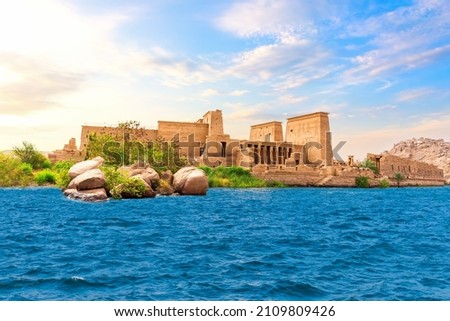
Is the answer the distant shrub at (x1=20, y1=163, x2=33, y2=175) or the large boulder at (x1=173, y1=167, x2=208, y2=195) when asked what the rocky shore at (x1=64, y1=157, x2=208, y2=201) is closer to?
the large boulder at (x1=173, y1=167, x2=208, y2=195)

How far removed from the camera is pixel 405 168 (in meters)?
91.6

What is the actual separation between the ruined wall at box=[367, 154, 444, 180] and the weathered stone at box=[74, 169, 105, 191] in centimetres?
6645

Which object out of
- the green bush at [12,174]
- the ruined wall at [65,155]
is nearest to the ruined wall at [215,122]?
the ruined wall at [65,155]

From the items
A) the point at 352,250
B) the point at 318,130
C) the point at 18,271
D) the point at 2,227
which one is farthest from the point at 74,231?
the point at 318,130

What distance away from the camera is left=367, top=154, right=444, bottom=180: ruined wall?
86.2m

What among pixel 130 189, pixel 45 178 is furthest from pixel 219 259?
pixel 45 178

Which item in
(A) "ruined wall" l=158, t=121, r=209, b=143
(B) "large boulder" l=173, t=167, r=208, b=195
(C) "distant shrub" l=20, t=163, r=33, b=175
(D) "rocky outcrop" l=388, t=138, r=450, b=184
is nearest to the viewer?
(B) "large boulder" l=173, t=167, r=208, b=195

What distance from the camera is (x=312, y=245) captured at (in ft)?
46.0

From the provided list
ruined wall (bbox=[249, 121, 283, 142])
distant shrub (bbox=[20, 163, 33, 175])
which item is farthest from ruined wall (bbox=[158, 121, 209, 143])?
distant shrub (bbox=[20, 163, 33, 175])

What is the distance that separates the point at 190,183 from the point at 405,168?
67.4m

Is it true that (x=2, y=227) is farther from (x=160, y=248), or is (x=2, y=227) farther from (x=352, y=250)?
(x=352, y=250)

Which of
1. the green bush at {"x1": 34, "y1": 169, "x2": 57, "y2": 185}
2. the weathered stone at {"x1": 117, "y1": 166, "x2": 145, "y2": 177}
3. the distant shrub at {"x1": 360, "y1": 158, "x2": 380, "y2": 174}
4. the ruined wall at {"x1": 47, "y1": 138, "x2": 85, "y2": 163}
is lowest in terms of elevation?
the green bush at {"x1": 34, "y1": 169, "x2": 57, "y2": 185}

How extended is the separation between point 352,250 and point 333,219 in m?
9.09
